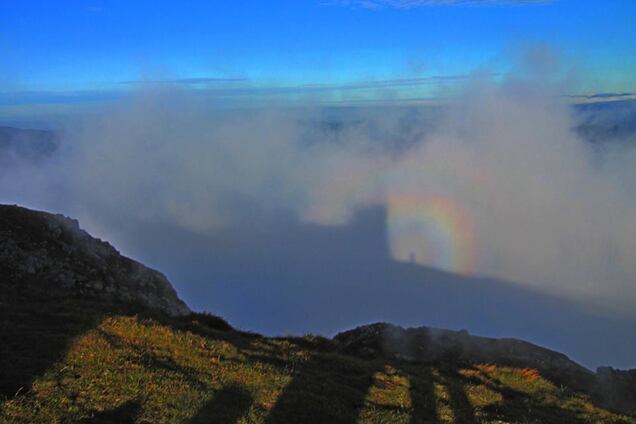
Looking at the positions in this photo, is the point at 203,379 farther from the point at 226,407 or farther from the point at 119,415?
the point at 119,415

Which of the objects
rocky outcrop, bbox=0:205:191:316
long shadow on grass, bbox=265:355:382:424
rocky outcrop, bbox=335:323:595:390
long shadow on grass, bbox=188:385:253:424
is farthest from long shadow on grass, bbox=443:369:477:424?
rocky outcrop, bbox=0:205:191:316

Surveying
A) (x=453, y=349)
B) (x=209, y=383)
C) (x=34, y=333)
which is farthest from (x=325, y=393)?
(x=453, y=349)

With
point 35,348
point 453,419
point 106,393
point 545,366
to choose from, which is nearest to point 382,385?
point 453,419

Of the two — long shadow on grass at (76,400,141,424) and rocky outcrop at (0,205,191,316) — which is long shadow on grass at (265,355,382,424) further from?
rocky outcrop at (0,205,191,316)

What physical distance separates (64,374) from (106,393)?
1336 mm

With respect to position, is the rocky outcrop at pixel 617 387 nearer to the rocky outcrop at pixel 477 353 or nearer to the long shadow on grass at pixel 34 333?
the rocky outcrop at pixel 477 353

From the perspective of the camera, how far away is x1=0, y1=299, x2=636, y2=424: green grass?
12773mm

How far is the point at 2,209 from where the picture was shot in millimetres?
37125

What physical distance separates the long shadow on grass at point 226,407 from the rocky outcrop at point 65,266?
14115 mm

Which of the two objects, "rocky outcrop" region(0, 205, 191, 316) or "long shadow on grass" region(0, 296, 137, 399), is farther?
"rocky outcrop" region(0, 205, 191, 316)

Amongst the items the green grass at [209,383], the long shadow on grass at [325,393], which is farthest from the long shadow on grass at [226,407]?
the long shadow on grass at [325,393]

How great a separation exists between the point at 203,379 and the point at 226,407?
184cm

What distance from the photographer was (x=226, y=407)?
1375 cm

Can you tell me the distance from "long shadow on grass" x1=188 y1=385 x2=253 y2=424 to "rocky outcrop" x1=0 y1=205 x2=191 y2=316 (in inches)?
556
